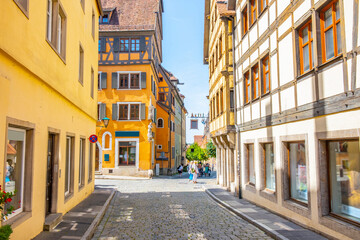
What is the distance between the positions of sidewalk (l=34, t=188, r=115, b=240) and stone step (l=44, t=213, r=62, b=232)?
0.08 metres

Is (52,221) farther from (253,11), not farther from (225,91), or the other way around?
(225,91)

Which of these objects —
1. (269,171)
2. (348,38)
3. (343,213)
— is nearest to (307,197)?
(343,213)

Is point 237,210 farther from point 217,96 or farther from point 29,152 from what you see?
point 217,96

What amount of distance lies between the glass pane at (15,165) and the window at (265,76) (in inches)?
316

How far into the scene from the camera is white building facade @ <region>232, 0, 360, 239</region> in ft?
22.3

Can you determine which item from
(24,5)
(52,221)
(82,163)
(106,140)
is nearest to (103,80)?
(106,140)

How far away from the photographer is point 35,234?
7297 millimetres

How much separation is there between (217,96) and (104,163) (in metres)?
13.7

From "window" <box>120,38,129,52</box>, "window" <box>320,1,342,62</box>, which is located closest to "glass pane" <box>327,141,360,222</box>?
"window" <box>320,1,342,62</box>

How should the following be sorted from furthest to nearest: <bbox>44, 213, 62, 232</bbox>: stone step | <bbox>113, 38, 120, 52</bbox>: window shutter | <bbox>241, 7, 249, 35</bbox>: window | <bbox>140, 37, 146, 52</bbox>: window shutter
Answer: <bbox>113, 38, 120, 52</bbox>: window shutter < <bbox>140, 37, 146, 52</bbox>: window shutter < <bbox>241, 7, 249, 35</bbox>: window < <bbox>44, 213, 62, 232</bbox>: stone step

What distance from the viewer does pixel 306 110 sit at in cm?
841

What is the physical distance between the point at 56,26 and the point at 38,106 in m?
2.78

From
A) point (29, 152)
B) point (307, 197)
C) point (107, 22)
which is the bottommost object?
point (307, 197)

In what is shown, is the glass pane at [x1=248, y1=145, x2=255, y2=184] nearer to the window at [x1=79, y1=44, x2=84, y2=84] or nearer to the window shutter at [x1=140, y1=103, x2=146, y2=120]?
the window at [x1=79, y1=44, x2=84, y2=84]
